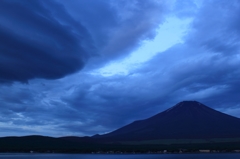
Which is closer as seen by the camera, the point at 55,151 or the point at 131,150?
the point at 131,150

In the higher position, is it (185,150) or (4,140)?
(4,140)

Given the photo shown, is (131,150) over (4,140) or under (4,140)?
under

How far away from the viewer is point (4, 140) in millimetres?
169000

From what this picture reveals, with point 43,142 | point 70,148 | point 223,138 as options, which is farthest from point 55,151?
point 223,138

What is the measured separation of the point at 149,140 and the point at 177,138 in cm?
1537

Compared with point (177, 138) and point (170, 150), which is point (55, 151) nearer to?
point (170, 150)

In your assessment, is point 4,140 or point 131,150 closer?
→ point 131,150

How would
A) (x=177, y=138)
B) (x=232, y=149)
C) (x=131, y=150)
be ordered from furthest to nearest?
Answer: 1. (x=177, y=138)
2. (x=131, y=150)
3. (x=232, y=149)

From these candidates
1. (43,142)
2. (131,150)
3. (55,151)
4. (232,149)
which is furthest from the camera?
(43,142)

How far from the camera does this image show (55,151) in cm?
15338

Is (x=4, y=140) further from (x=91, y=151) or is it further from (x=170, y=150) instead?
(x=170, y=150)

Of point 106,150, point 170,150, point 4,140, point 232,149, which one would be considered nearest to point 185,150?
point 170,150

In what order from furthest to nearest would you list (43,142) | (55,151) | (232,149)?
(43,142)
(55,151)
(232,149)

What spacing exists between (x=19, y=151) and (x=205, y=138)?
91.7m
